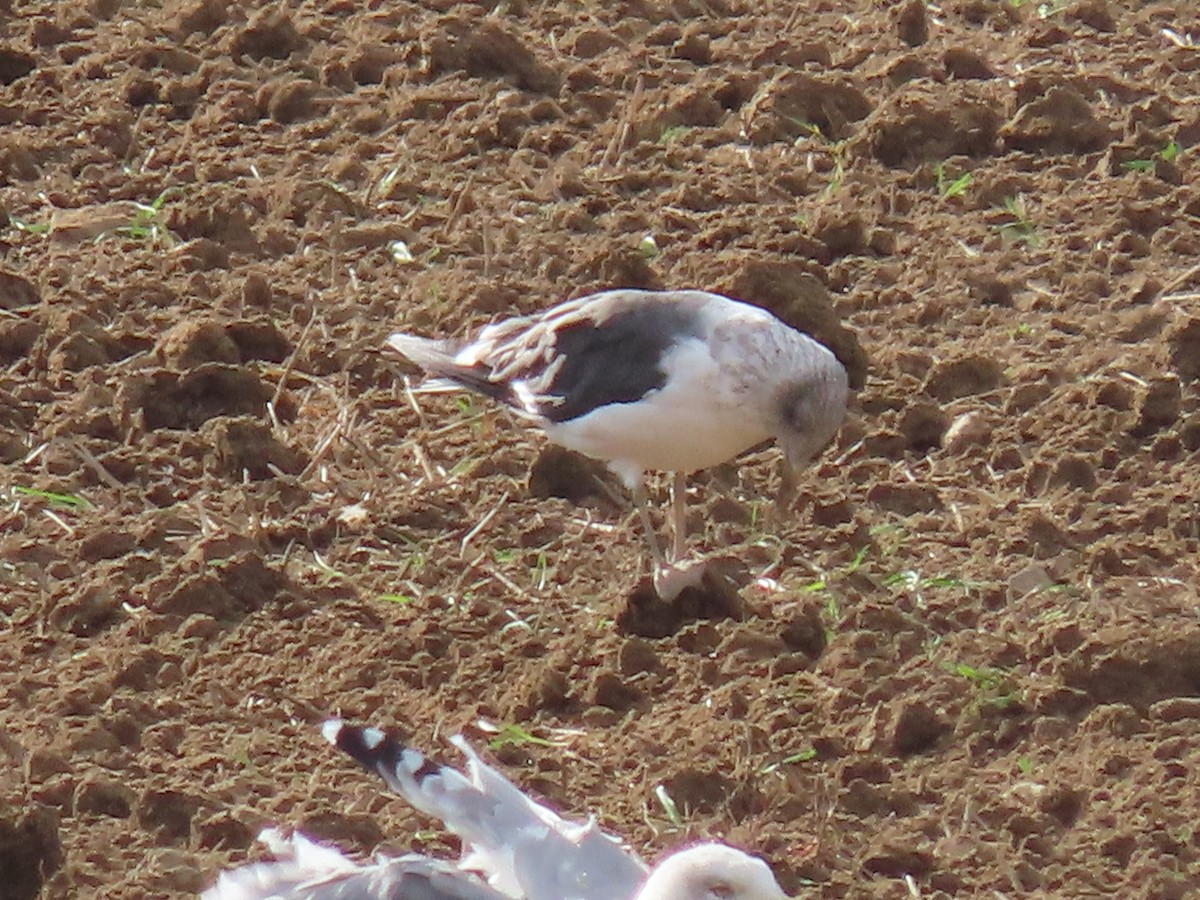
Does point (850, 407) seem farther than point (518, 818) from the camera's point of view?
Yes

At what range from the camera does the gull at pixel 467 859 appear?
4254 mm

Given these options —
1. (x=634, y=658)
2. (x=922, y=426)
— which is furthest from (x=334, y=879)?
(x=922, y=426)

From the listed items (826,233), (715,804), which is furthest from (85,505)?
(826,233)

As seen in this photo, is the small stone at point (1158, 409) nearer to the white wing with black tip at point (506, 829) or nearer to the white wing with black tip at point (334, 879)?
the white wing with black tip at point (506, 829)

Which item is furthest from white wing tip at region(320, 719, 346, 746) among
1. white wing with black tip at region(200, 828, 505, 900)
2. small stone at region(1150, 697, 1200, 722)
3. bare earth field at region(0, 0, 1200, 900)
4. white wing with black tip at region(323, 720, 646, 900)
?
small stone at region(1150, 697, 1200, 722)

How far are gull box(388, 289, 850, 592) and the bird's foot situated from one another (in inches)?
1.2

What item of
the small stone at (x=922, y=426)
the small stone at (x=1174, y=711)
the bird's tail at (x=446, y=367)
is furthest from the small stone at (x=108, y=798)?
the small stone at (x=922, y=426)

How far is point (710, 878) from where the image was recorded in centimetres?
412

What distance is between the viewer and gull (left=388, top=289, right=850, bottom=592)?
5652 millimetres

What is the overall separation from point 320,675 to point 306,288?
182cm

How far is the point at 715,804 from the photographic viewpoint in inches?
201

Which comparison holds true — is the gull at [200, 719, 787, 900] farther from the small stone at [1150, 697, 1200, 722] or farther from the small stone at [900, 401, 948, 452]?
the small stone at [900, 401, 948, 452]

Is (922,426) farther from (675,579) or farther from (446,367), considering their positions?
(446,367)

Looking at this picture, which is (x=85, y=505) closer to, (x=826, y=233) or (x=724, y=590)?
(x=724, y=590)
